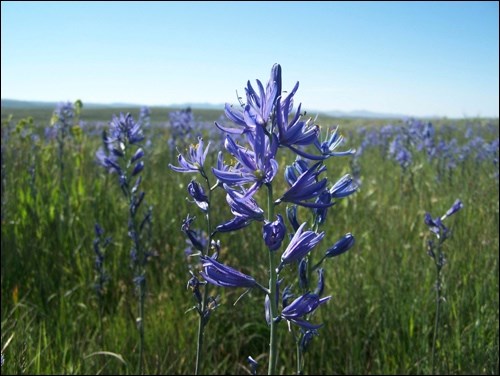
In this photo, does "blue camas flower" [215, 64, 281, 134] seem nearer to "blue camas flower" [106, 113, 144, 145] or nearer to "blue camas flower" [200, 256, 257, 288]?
"blue camas flower" [200, 256, 257, 288]

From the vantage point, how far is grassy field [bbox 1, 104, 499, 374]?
246 cm

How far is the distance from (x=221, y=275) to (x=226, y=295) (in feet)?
6.86

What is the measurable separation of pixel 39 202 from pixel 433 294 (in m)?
3.15

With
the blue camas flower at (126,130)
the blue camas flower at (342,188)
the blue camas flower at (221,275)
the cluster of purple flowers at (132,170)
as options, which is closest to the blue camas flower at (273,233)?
the blue camas flower at (221,275)

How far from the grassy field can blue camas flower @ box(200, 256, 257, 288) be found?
642 mm

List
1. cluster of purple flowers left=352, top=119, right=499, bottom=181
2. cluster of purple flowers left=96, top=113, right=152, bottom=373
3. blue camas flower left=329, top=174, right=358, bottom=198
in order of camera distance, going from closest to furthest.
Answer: blue camas flower left=329, top=174, right=358, bottom=198 < cluster of purple flowers left=96, top=113, right=152, bottom=373 < cluster of purple flowers left=352, top=119, right=499, bottom=181

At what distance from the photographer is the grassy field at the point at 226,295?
8.09 feet

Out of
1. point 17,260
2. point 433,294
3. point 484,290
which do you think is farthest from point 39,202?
point 484,290

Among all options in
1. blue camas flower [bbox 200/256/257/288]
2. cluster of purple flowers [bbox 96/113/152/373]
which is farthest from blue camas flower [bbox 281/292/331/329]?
cluster of purple flowers [bbox 96/113/152/373]

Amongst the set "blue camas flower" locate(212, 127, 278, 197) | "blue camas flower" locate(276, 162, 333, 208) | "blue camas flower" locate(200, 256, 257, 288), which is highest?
"blue camas flower" locate(212, 127, 278, 197)

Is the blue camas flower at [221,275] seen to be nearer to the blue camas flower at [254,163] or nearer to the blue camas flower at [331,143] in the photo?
→ the blue camas flower at [254,163]

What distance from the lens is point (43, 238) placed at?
3.64 meters

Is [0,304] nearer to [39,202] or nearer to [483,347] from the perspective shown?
[39,202]

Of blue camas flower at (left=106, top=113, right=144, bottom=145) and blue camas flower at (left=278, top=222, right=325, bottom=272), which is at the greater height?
blue camas flower at (left=106, top=113, right=144, bottom=145)
